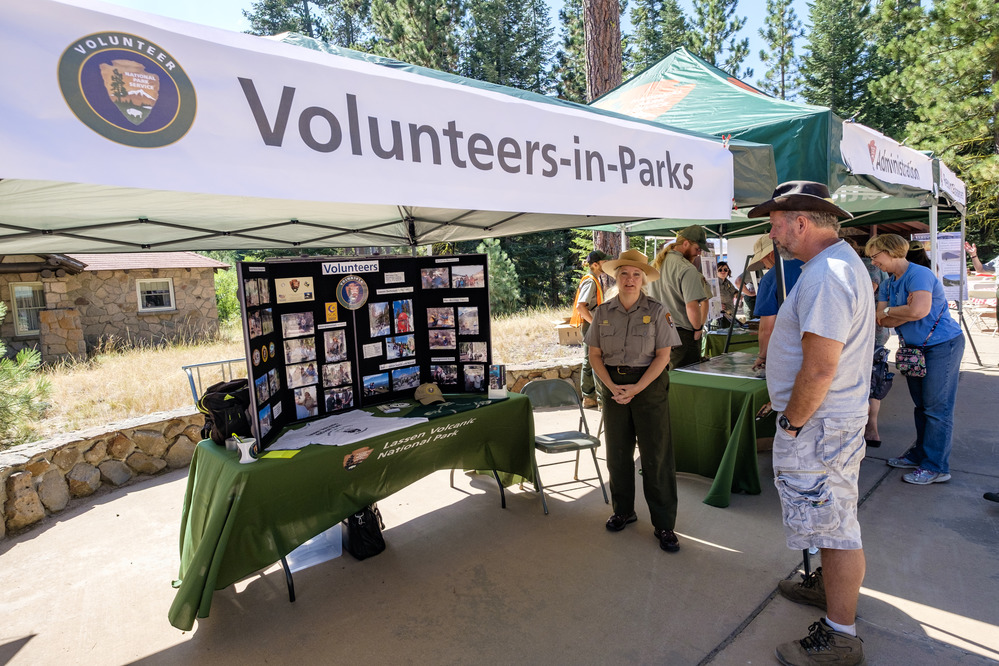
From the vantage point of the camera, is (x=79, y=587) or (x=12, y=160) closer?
(x=12, y=160)

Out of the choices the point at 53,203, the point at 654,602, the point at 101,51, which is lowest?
the point at 654,602

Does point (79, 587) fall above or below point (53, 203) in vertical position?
below

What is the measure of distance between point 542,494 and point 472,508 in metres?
0.53

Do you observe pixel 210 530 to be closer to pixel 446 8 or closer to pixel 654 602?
pixel 654 602

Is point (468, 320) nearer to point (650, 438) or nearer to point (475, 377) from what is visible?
point (475, 377)

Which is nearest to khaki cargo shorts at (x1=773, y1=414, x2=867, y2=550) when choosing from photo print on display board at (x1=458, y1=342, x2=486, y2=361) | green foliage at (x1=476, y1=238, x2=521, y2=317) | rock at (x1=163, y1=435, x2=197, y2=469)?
photo print on display board at (x1=458, y1=342, x2=486, y2=361)

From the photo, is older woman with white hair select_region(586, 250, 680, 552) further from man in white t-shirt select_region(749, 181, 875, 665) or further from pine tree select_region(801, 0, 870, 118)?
pine tree select_region(801, 0, 870, 118)

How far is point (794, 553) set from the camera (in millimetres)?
3141

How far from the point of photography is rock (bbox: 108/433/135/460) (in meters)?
4.75

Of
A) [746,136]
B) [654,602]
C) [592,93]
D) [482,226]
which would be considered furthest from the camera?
[592,93]

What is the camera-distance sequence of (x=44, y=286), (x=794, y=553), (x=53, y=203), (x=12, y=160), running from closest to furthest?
(x=12, y=160)
(x=53, y=203)
(x=794, y=553)
(x=44, y=286)

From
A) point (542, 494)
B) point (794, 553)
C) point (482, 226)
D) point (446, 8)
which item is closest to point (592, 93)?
point (482, 226)

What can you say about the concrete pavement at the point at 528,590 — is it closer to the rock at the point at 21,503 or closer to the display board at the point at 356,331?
the rock at the point at 21,503

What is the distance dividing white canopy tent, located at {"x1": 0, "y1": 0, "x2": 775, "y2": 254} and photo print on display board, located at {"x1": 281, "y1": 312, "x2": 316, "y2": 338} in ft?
2.11
